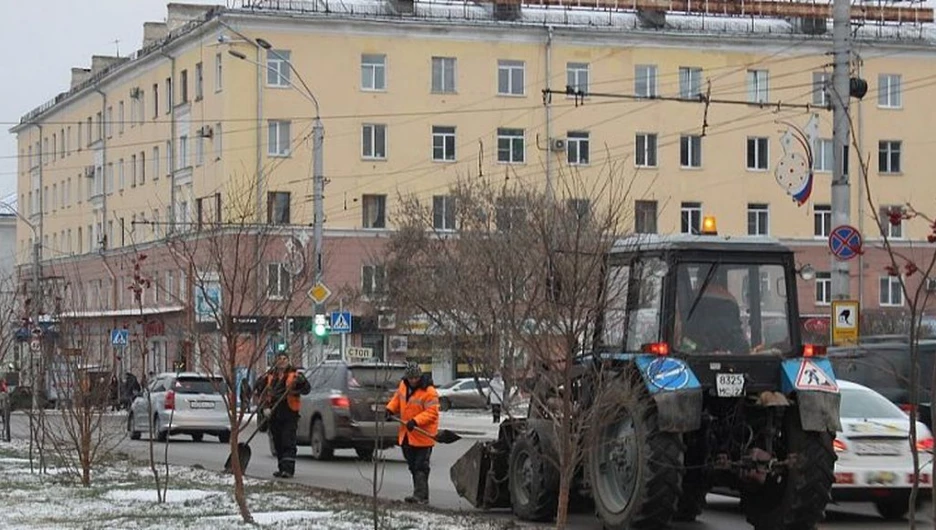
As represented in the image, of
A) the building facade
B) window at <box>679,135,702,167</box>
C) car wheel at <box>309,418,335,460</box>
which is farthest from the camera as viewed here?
window at <box>679,135,702,167</box>

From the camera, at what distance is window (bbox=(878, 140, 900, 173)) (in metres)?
68.4

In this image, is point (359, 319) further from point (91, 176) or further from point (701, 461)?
point (701, 461)

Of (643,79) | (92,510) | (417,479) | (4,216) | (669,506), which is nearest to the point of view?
(669,506)

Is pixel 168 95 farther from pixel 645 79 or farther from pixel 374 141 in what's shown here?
pixel 645 79

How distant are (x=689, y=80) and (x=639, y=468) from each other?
52501mm

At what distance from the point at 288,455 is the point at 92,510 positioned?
6.05 meters

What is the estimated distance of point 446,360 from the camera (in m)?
63.0

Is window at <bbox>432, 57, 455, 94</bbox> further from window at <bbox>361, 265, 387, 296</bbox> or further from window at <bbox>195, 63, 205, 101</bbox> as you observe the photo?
window at <bbox>195, 63, 205, 101</bbox>

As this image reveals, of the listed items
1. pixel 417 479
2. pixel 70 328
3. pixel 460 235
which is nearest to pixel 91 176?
pixel 460 235

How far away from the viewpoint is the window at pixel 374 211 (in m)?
64.2

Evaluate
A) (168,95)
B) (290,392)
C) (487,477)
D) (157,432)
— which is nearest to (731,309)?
(487,477)

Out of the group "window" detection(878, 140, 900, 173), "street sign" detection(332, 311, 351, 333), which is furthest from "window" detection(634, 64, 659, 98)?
"street sign" detection(332, 311, 351, 333)

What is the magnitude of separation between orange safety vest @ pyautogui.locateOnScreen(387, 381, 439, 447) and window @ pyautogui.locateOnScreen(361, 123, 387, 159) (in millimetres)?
45514

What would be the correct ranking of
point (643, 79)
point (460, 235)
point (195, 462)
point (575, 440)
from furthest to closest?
point (643, 79) < point (460, 235) < point (195, 462) < point (575, 440)
